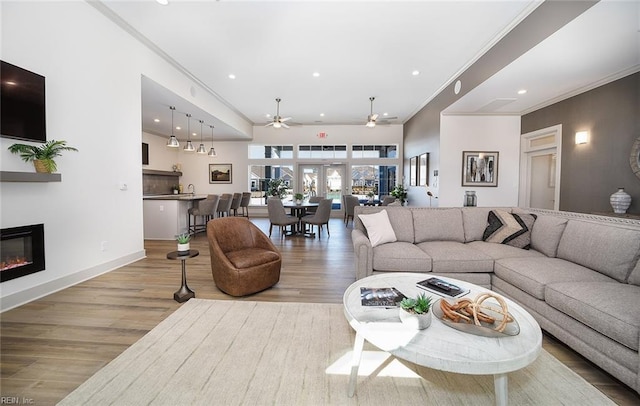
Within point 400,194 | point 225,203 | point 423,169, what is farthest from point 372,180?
point 225,203

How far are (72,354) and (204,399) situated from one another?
1.21m

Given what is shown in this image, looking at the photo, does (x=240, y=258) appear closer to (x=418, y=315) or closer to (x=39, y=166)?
(x=418, y=315)

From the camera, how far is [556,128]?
190 inches

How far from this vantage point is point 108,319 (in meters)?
2.37

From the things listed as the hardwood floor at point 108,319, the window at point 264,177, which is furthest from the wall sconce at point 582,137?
the window at point 264,177

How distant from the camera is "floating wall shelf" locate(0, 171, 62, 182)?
7.80ft

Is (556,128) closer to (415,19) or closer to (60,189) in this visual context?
(415,19)

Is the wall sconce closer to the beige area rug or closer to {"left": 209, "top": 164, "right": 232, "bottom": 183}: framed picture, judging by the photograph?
the beige area rug

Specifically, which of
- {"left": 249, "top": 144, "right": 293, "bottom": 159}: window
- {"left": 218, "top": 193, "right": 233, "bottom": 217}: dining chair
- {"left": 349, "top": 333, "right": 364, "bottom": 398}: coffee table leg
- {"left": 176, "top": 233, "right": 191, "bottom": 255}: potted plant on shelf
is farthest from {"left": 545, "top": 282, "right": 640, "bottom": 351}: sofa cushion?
{"left": 249, "top": 144, "right": 293, "bottom": 159}: window

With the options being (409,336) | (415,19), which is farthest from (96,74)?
(409,336)

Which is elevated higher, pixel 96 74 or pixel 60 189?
pixel 96 74

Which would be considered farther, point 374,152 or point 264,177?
point 264,177

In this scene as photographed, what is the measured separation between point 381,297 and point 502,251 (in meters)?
1.99

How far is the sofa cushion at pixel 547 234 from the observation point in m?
2.82
